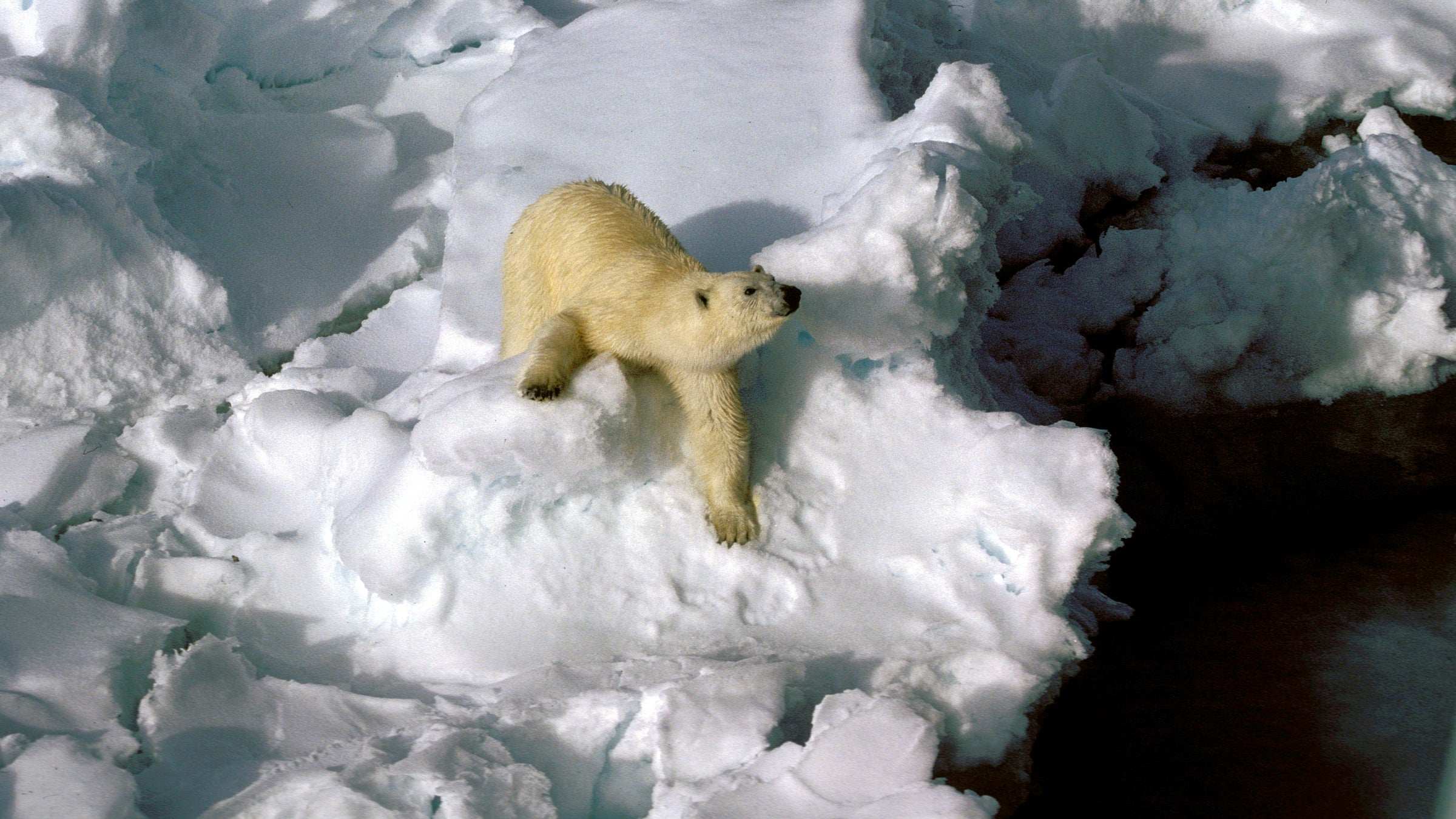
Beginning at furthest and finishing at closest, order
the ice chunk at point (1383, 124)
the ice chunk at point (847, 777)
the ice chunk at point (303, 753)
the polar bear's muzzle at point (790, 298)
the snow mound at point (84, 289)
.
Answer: the ice chunk at point (1383, 124) → the snow mound at point (84, 289) → the polar bear's muzzle at point (790, 298) → the ice chunk at point (303, 753) → the ice chunk at point (847, 777)

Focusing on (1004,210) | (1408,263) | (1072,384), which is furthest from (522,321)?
(1408,263)

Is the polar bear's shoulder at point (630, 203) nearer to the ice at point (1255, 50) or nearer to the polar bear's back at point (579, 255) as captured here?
the polar bear's back at point (579, 255)

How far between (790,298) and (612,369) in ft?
1.81

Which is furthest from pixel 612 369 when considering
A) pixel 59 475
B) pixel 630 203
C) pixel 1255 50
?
pixel 1255 50

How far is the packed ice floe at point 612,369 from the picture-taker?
259 cm

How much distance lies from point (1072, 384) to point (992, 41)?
7.41ft

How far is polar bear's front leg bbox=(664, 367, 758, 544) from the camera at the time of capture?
293cm

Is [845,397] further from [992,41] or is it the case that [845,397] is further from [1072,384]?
[992,41]

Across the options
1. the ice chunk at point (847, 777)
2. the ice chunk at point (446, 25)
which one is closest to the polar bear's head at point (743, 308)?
the ice chunk at point (847, 777)

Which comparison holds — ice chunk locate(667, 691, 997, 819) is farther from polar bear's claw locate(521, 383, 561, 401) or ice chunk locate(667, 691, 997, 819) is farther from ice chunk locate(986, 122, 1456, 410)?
ice chunk locate(986, 122, 1456, 410)

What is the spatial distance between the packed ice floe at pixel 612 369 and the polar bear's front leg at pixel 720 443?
75mm

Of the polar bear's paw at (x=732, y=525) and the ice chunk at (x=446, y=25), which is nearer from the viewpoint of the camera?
the polar bear's paw at (x=732, y=525)

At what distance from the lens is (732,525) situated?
116 inches

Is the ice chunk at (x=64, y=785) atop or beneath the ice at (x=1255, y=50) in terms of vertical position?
beneath
